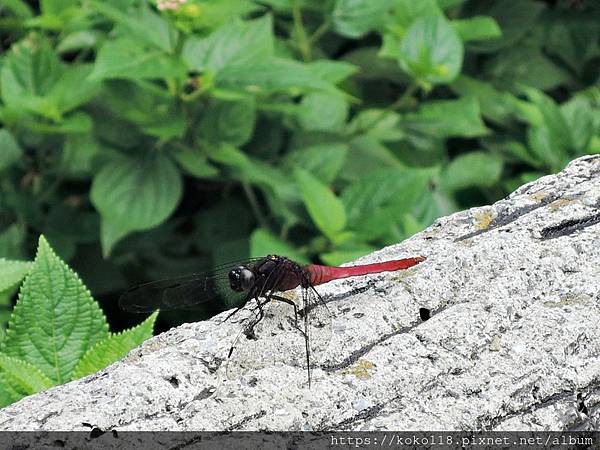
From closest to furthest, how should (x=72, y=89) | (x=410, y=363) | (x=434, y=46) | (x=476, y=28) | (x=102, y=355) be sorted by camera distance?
(x=410, y=363) → (x=102, y=355) → (x=72, y=89) → (x=434, y=46) → (x=476, y=28)

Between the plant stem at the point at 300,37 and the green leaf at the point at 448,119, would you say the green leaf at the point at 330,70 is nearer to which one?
the plant stem at the point at 300,37

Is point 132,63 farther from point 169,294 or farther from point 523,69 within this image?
point 523,69

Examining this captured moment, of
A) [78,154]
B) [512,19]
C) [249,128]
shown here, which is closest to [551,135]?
[512,19]

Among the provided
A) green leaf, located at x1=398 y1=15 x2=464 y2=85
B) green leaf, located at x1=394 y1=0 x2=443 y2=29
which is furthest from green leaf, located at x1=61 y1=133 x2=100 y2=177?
green leaf, located at x1=394 y1=0 x2=443 y2=29

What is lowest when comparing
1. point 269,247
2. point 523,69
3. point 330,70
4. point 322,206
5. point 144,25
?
point 269,247

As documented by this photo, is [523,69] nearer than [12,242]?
No

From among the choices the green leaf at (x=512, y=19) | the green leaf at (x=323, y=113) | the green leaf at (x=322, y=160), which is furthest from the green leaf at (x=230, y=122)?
the green leaf at (x=512, y=19)

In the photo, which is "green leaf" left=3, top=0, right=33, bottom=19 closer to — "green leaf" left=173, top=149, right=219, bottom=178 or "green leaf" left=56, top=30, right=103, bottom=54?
"green leaf" left=56, top=30, right=103, bottom=54
